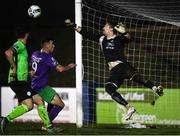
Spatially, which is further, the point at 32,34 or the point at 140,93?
the point at 32,34

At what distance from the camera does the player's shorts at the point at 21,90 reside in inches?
477

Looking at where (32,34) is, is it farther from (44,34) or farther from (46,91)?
(46,91)

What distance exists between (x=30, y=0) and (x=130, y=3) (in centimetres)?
447

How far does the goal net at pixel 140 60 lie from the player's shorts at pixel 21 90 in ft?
7.14

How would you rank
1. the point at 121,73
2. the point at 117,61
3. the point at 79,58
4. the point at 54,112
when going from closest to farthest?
the point at 121,73, the point at 117,61, the point at 54,112, the point at 79,58

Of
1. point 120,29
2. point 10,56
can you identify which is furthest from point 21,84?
point 120,29

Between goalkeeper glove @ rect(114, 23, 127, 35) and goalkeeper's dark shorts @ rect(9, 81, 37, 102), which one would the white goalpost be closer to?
goalkeeper glove @ rect(114, 23, 127, 35)

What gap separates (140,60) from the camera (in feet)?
49.7

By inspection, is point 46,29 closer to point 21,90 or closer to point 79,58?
point 79,58

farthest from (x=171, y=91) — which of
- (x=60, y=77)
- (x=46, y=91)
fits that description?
(x=60, y=77)

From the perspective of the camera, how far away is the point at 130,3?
1419 cm

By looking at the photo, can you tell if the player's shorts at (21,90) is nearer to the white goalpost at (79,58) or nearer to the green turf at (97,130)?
the green turf at (97,130)

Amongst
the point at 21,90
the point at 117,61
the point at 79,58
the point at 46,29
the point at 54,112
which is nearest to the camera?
the point at 21,90

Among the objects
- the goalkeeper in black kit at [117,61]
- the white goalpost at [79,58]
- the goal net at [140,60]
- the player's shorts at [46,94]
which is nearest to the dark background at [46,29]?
the goal net at [140,60]
